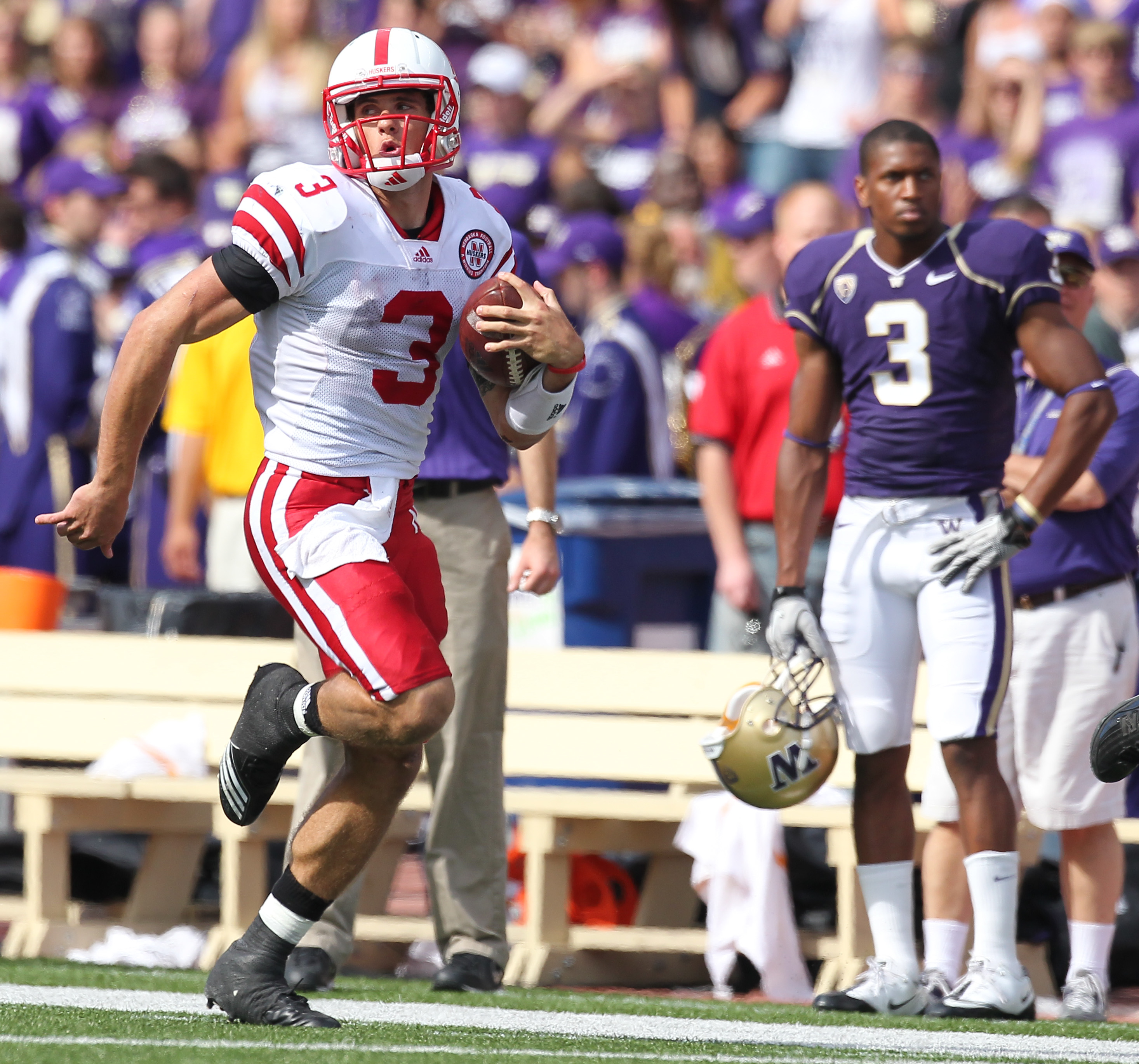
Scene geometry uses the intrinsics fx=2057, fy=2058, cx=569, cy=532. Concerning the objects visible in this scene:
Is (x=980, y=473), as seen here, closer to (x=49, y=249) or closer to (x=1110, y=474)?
(x=1110, y=474)

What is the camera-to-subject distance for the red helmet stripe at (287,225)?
4.10 metres

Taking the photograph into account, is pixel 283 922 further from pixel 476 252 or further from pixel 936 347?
pixel 936 347

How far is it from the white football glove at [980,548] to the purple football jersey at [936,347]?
158 millimetres

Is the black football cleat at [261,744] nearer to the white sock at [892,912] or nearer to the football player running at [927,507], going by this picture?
the football player running at [927,507]

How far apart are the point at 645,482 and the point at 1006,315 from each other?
3.08 meters

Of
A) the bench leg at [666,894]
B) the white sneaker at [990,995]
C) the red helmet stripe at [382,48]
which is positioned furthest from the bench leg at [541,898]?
the red helmet stripe at [382,48]

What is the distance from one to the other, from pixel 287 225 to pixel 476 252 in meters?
0.47

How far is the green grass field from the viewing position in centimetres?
371

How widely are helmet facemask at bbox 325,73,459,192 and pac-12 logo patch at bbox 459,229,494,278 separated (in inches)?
6.6

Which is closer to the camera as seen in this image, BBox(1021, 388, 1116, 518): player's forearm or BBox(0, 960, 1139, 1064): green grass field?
BBox(0, 960, 1139, 1064): green grass field

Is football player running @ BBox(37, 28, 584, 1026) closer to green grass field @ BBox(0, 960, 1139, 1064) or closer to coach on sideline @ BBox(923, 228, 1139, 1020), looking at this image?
green grass field @ BBox(0, 960, 1139, 1064)

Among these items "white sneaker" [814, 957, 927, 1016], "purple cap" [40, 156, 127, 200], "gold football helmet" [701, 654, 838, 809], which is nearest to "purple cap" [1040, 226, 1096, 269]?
"gold football helmet" [701, 654, 838, 809]

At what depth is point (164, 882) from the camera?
20.7 feet

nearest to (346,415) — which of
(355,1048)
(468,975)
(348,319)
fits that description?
(348,319)
